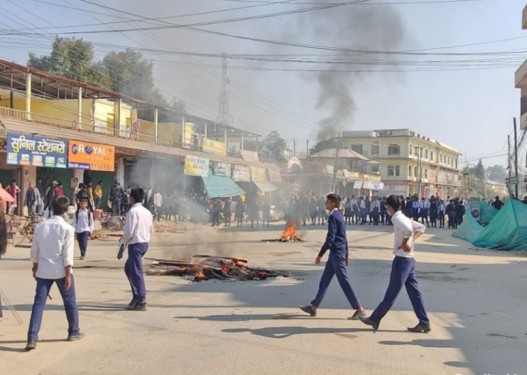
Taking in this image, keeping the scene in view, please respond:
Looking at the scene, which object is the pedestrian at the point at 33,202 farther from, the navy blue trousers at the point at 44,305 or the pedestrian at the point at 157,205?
the navy blue trousers at the point at 44,305

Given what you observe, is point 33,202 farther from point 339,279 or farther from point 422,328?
point 422,328

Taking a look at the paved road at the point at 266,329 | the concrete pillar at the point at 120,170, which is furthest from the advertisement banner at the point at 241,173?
the paved road at the point at 266,329

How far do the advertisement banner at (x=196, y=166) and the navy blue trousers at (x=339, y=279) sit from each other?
18.4 meters

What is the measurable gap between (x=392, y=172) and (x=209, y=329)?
2746 inches

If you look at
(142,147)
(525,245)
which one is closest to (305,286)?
(525,245)

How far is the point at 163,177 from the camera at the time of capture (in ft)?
82.0

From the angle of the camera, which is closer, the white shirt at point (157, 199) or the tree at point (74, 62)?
the white shirt at point (157, 199)

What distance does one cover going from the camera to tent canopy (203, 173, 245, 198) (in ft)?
84.0

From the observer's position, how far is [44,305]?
4.93 meters

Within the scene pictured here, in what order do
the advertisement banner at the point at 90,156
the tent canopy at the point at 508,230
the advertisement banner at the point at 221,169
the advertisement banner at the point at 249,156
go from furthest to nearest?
the advertisement banner at the point at 249,156 → the advertisement banner at the point at 221,169 → the advertisement banner at the point at 90,156 → the tent canopy at the point at 508,230

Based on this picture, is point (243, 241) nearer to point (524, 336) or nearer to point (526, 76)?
point (524, 336)

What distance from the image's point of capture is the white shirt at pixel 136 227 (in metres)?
6.54

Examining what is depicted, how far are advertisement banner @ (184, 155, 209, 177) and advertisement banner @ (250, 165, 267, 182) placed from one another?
6.50 m

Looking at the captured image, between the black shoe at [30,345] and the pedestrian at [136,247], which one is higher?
the pedestrian at [136,247]
